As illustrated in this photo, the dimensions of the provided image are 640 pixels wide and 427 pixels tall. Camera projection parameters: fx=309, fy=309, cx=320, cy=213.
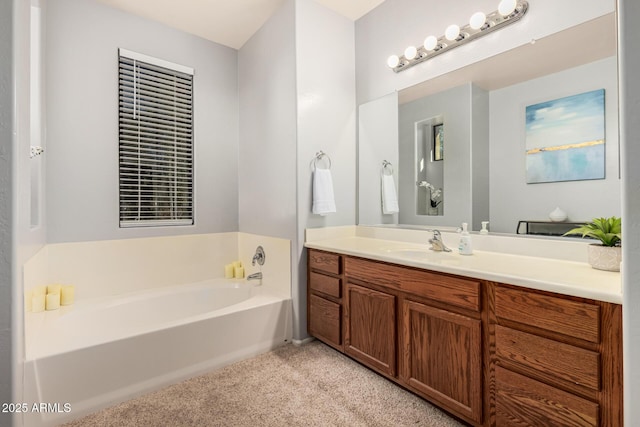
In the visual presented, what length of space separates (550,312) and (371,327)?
0.99 metres

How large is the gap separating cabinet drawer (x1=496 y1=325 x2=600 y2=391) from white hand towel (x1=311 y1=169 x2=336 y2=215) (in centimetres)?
142

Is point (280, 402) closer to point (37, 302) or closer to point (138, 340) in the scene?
point (138, 340)

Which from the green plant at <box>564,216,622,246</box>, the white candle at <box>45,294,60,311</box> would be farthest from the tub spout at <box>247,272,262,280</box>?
the green plant at <box>564,216,622,246</box>

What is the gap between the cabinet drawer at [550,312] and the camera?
107cm

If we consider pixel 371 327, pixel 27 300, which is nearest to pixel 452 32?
pixel 371 327

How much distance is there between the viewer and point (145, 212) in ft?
8.69

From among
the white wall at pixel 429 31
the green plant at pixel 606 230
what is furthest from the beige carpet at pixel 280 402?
the white wall at pixel 429 31

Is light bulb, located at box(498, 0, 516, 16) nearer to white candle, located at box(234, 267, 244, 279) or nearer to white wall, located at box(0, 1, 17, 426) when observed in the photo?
white wall, located at box(0, 1, 17, 426)

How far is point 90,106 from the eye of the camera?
92.7 inches

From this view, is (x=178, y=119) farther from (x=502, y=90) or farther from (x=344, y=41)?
(x=502, y=90)

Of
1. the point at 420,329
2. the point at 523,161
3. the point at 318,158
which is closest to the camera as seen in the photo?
the point at 420,329

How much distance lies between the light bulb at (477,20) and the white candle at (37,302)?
3114 mm

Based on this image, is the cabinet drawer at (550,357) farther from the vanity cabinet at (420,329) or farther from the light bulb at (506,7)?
the light bulb at (506,7)

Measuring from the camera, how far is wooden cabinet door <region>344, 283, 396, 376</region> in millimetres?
1788
